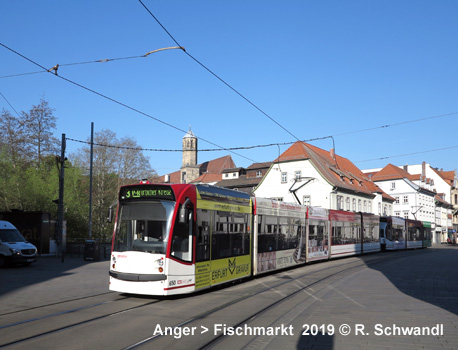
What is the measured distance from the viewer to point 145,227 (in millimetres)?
11312

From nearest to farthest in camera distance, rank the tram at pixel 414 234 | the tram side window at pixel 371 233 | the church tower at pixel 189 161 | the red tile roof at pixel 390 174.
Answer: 1. the tram side window at pixel 371 233
2. the tram at pixel 414 234
3. the red tile roof at pixel 390 174
4. the church tower at pixel 189 161

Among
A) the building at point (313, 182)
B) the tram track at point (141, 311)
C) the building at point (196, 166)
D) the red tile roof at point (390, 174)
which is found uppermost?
the building at point (196, 166)

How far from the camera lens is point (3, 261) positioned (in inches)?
785

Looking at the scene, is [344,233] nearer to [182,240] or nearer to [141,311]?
[182,240]

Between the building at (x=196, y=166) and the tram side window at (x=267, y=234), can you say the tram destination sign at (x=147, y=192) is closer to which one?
the tram side window at (x=267, y=234)

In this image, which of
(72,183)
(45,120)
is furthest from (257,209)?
(45,120)

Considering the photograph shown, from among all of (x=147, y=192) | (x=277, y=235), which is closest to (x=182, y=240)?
(x=147, y=192)

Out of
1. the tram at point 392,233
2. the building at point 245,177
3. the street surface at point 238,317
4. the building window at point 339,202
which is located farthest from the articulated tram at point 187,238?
the building at point 245,177

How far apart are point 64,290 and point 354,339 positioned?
349 inches

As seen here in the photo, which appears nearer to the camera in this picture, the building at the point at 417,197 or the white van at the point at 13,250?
the white van at the point at 13,250

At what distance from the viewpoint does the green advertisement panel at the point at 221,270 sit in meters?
12.1

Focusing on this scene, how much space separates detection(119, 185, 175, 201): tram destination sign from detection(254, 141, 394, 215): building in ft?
129

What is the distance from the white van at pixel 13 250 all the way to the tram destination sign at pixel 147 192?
33.9 ft

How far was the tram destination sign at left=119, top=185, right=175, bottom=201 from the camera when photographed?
37.4 ft
